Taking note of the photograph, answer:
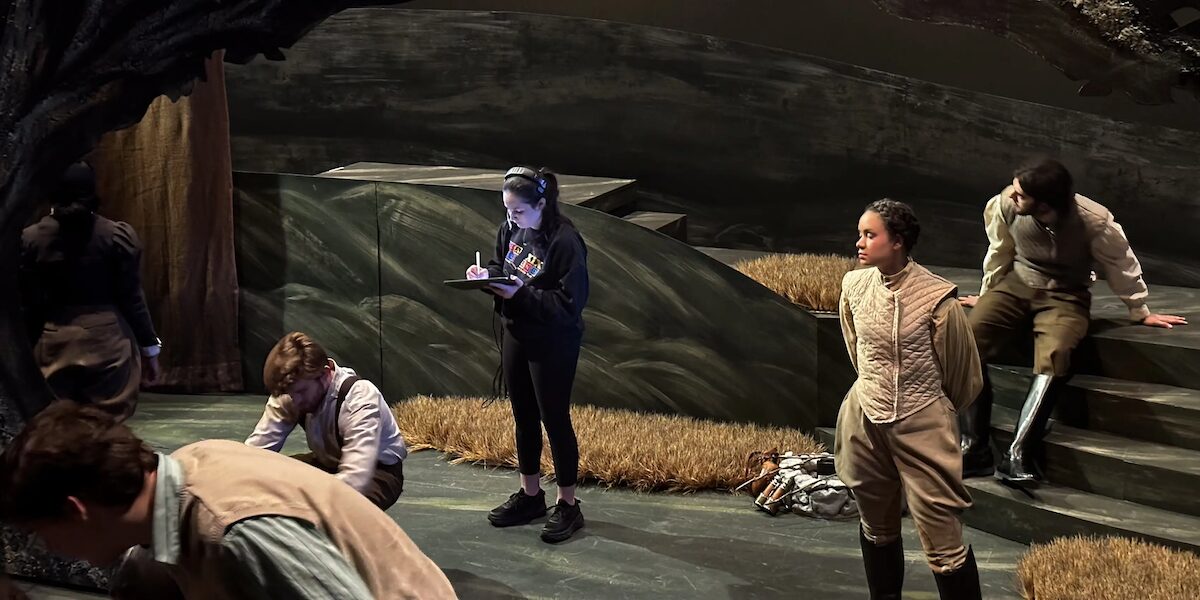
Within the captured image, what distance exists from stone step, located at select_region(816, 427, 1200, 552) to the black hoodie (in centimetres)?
192

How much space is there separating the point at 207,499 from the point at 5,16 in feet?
10.1

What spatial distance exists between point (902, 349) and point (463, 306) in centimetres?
408

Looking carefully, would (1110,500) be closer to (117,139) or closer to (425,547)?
(425,547)

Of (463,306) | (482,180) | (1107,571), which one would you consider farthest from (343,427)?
(482,180)

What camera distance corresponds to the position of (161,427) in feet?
25.8

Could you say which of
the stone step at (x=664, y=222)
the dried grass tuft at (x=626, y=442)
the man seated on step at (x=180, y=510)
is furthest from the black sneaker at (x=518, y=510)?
the man seated on step at (x=180, y=510)

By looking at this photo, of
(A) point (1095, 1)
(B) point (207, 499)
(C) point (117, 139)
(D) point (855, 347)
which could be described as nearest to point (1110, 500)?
(D) point (855, 347)

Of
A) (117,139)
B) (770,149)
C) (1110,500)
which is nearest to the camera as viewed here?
(1110,500)

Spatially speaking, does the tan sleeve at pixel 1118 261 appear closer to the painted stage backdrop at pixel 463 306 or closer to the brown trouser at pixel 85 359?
the painted stage backdrop at pixel 463 306

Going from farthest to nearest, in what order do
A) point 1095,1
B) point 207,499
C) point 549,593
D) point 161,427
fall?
point 161,427 < point 549,593 < point 1095,1 < point 207,499

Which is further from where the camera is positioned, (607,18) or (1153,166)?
(607,18)

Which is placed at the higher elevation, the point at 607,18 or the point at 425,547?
the point at 607,18

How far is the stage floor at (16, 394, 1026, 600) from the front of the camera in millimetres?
5414

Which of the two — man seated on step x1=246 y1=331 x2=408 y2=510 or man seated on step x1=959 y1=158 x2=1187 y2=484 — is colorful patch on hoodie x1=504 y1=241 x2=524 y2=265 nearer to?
man seated on step x1=246 y1=331 x2=408 y2=510
